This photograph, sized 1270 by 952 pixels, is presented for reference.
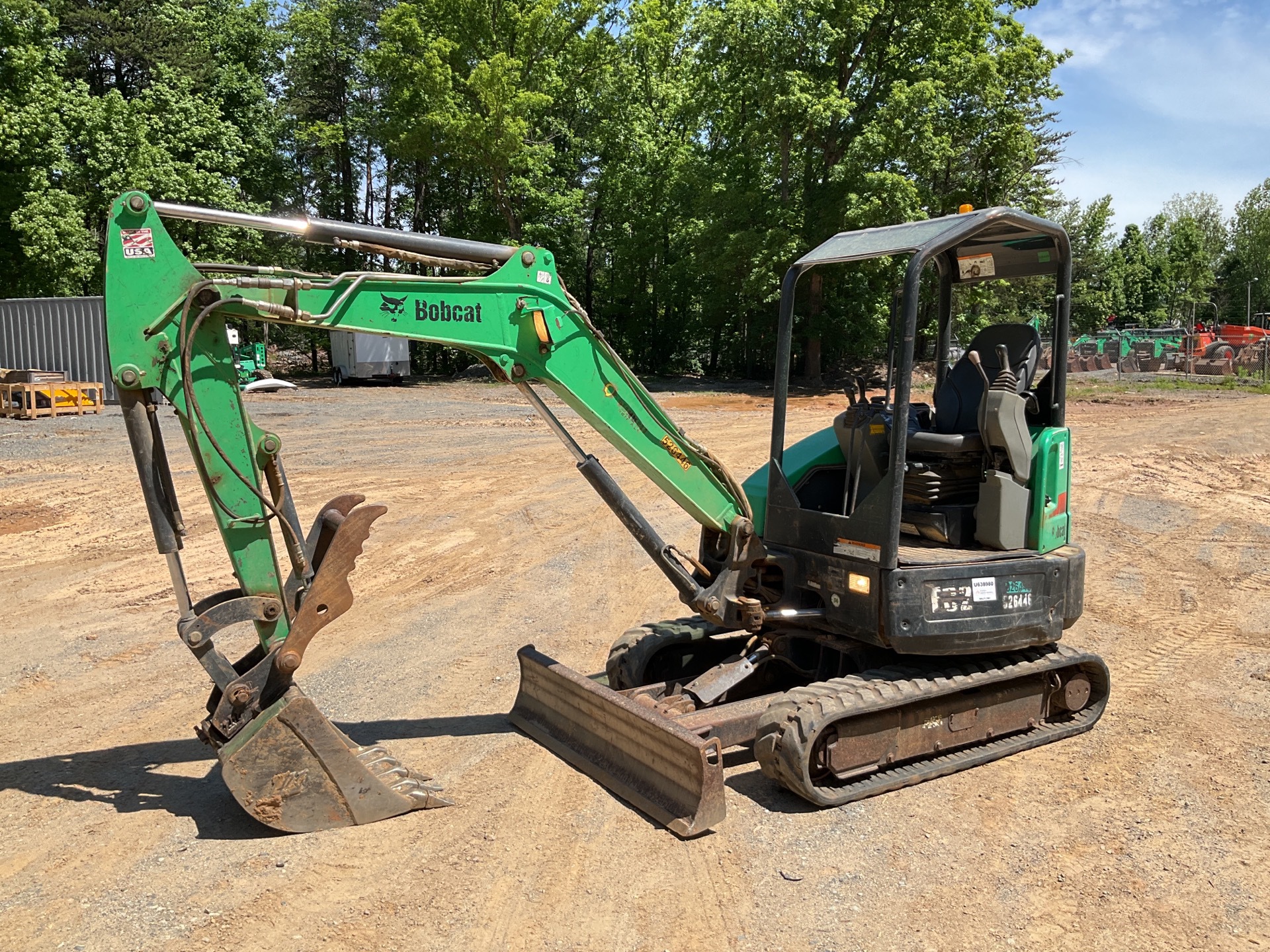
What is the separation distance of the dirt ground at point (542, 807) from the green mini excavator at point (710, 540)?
276 millimetres

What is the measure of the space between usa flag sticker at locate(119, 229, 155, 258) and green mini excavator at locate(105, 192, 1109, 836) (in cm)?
1

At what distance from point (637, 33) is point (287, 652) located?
38.5m

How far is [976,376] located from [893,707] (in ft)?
6.38

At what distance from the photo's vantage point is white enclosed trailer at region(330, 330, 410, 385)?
32.9 m

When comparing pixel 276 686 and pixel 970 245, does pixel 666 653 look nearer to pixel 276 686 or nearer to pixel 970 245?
pixel 276 686

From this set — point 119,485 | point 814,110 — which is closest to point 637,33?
point 814,110

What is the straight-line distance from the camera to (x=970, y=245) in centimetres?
643

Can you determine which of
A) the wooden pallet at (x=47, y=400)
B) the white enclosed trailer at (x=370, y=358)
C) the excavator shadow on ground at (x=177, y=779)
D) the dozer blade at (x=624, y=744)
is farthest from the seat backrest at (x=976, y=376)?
the white enclosed trailer at (x=370, y=358)

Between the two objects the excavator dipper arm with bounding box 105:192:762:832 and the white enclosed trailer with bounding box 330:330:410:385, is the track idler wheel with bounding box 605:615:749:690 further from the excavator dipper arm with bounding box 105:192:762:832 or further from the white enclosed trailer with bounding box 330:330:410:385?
the white enclosed trailer with bounding box 330:330:410:385

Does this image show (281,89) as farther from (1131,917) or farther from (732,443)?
(1131,917)

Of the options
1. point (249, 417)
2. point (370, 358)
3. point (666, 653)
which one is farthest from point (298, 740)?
point (370, 358)

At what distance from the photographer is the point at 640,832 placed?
16.0ft

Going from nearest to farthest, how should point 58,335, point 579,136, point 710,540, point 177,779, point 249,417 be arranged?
point 249,417, point 177,779, point 710,540, point 58,335, point 579,136

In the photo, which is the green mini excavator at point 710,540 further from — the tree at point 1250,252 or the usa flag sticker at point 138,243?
the tree at point 1250,252
